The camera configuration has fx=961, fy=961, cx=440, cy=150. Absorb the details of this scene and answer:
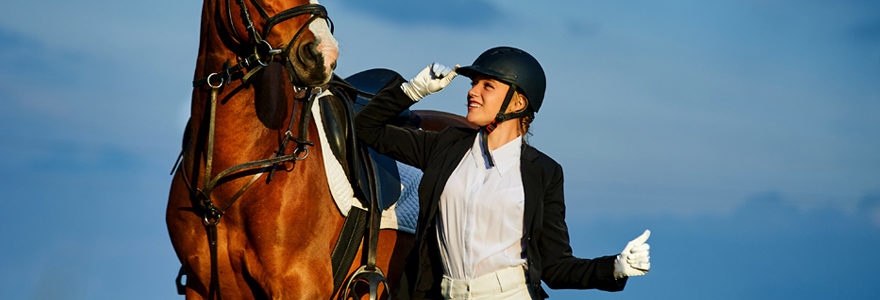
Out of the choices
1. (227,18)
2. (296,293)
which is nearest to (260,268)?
(296,293)

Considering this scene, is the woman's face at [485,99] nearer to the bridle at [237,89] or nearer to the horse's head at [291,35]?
the horse's head at [291,35]

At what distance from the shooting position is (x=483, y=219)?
3.91 meters

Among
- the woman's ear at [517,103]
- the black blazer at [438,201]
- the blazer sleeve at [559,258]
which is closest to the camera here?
the blazer sleeve at [559,258]

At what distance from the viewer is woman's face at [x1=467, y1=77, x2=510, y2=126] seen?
404 centimetres

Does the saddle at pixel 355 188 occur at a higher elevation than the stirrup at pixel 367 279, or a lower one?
higher

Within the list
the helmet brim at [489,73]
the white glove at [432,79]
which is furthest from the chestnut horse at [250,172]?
the helmet brim at [489,73]

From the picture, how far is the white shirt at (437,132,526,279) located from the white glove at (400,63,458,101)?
0.37 m

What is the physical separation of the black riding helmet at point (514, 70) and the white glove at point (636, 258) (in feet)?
2.74

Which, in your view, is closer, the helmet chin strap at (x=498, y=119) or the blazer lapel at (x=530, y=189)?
the blazer lapel at (x=530, y=189)

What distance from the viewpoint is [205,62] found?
13.9 ft

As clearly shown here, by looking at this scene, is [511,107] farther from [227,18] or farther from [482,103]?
[227,18]

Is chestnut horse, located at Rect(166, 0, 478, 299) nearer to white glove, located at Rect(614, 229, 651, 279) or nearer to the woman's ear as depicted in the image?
the woman's ear

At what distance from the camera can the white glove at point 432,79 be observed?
4.05 m

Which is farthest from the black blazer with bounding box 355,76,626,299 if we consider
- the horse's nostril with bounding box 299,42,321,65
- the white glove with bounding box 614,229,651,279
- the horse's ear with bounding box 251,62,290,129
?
the horse's nostril with bounding box 299,42,321,65
